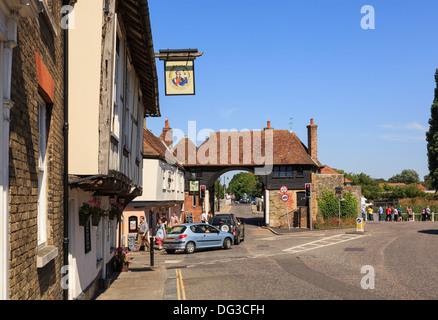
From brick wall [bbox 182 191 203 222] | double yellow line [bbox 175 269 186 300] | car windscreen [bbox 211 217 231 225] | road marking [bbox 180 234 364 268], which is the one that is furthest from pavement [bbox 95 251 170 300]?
brick wall [bbox 182 191 203 222]

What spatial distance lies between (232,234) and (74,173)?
1793 cm

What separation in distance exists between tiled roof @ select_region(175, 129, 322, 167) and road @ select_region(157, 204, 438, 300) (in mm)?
21327

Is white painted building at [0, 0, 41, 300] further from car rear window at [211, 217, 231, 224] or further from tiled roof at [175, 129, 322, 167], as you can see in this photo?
tiled roof at [175, 129, 322, 167]

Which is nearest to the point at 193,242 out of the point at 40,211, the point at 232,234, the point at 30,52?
the point at 232,234

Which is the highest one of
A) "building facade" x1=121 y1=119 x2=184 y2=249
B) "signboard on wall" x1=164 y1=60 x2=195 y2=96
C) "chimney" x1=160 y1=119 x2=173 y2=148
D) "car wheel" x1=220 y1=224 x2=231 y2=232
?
"chimney" x1=160 y1=119 x2=173 y2=148

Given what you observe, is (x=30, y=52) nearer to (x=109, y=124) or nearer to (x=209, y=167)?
(x=109, y=124)

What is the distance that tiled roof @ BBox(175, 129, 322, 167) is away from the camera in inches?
1823

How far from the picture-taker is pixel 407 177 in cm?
15975

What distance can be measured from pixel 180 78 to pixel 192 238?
9880 millimetres

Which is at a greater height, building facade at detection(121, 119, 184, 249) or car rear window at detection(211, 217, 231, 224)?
building facade at detection(121, 119, 184, 249)

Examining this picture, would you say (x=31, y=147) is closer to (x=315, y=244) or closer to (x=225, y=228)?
(x=315, y=244)

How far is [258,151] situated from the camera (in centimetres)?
4781

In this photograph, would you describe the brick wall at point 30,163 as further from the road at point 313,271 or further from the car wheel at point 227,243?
the car wheel at point 227,243

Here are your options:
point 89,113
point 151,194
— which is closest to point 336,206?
point 151,194
